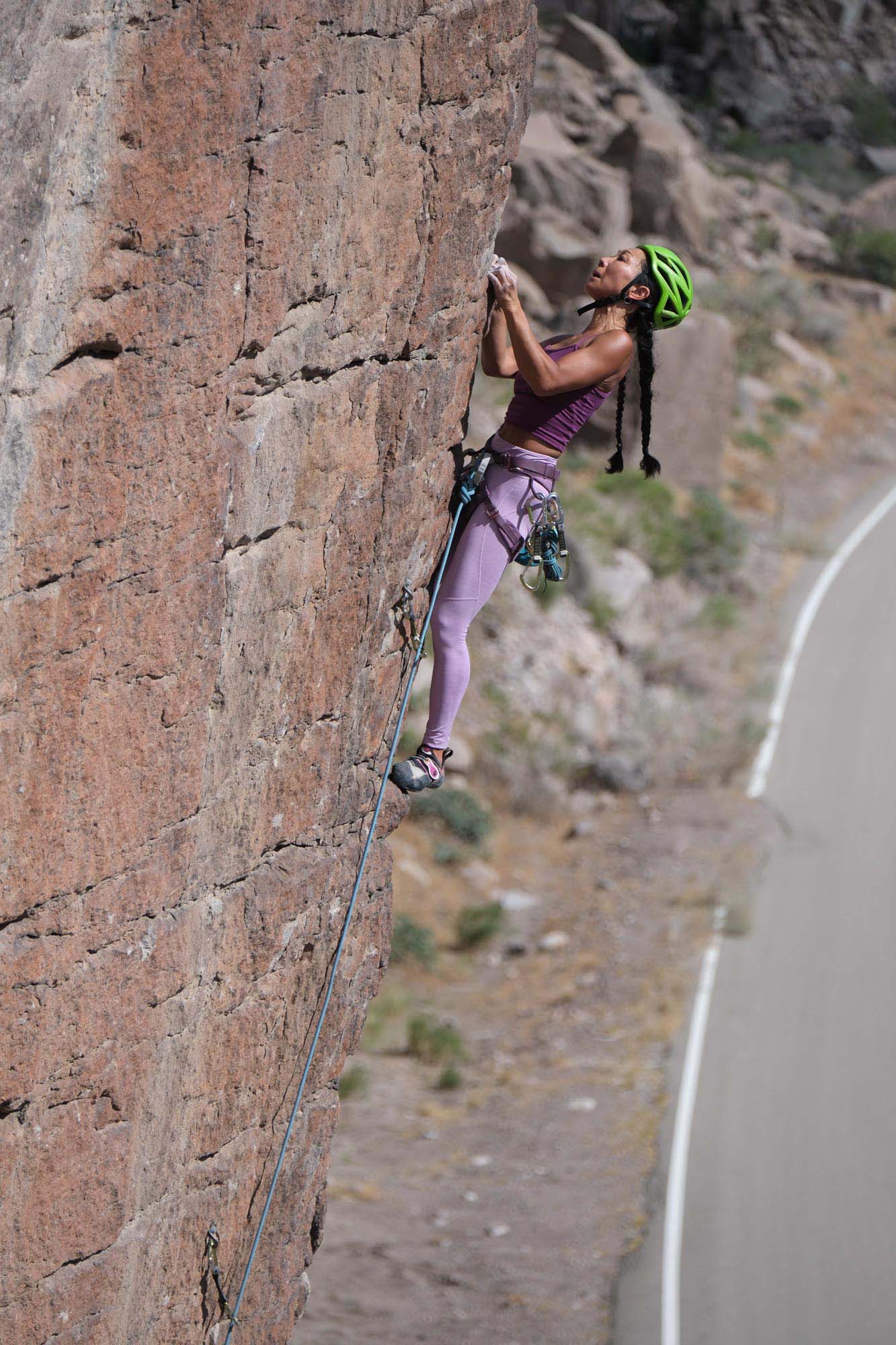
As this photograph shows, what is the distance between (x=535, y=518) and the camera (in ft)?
19.5

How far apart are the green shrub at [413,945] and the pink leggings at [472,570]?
1117cm

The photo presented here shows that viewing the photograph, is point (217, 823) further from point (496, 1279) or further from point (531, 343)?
point (496, 1279)

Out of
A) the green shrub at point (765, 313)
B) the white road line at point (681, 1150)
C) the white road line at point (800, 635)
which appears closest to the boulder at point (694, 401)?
the white road line at point (800, 635)

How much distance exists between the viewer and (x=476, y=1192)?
13492 millimetres

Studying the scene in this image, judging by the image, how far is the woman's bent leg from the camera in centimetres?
600

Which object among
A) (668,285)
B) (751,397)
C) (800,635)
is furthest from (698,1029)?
(751,397)

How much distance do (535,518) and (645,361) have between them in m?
0.85

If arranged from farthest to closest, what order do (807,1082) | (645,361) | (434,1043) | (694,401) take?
(694,401) < (434,1043) < (807,1082) < (645,361)

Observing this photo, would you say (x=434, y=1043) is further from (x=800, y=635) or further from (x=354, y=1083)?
(x=800, y=635)

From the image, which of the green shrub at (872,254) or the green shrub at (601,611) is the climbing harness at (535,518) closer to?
the green shrub at (601,611)

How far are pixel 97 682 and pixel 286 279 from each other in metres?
1.52

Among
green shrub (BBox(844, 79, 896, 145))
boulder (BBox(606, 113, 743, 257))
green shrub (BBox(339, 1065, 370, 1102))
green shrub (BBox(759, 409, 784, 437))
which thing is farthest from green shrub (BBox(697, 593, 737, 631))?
green shrub (BBox(844, 79, 896, 145))

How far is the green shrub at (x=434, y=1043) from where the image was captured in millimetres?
15516

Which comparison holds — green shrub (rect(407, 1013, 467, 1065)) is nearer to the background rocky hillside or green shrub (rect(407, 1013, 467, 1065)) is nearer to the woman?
the background rocky hillside
